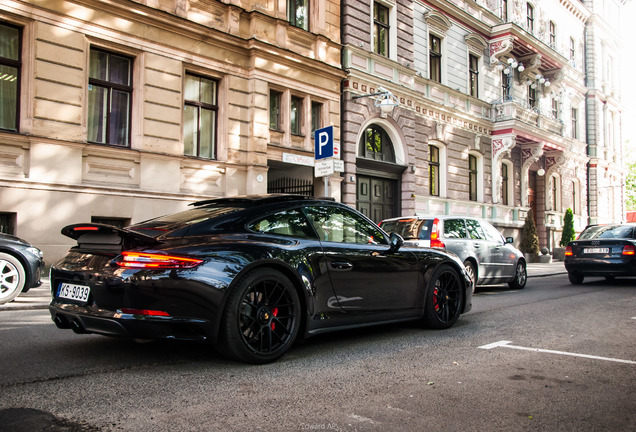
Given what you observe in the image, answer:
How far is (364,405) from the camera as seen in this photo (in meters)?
3.32

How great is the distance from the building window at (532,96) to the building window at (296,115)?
54.3 ft

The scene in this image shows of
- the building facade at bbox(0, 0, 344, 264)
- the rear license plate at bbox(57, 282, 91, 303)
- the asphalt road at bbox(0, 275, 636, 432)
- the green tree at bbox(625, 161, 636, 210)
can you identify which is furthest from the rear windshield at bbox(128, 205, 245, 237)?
the green tree at bbox(625, 161, 636, 210)

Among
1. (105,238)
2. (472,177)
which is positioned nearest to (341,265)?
(105,238)

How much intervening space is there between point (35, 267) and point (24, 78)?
4.94 meters

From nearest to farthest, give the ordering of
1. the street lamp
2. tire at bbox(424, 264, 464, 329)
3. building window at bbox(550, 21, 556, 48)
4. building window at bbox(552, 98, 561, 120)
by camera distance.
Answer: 1. tire at bbox(424, 264, 464, 329)
2. the street lamp
3. building window at bbox(550, 21, 556, 48)
4. building window at bbox(552, 98, 561, 120)

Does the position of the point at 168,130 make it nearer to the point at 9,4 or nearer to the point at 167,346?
the point at 9,4

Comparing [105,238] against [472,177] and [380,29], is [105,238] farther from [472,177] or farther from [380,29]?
[472,177]

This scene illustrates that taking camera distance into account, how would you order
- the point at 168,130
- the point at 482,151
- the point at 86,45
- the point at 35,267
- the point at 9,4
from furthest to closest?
the point at 482,151, the point at 168,130, the point at 86,45, the point at 9,4, the point at 35,267

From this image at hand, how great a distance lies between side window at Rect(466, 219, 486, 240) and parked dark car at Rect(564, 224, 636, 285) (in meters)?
3.36

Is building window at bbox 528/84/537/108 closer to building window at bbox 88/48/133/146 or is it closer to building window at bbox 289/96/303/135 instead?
building window at bbox 289/96/303/135

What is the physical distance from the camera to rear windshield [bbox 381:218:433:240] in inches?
396

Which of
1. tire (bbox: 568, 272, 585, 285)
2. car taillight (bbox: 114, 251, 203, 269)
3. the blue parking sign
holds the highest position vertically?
the blue parking sign

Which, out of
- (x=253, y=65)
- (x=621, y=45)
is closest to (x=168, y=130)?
(x=253, y=65)

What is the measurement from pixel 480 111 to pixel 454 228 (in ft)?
50.9
